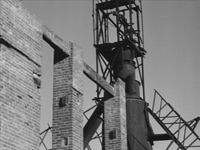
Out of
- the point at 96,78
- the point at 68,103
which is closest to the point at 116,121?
the point at 96,78

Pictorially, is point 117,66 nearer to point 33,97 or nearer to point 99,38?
point 99,38

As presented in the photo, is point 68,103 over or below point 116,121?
below

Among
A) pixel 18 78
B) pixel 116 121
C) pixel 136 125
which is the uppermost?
pixel 136 125

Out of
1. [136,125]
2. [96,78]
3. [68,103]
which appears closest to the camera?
[68,103]

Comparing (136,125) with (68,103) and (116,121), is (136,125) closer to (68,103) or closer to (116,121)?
(116,121)

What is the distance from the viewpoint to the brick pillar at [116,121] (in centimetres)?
1433

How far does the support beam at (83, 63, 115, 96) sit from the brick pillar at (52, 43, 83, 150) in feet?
1.95

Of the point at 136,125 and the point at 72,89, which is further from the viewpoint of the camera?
the point at 136,125

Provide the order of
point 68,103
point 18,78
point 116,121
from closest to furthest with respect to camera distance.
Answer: point 18,78
point 68,103
point 116,121

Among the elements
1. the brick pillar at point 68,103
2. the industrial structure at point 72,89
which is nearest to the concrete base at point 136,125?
the industrial structure at point 72,89

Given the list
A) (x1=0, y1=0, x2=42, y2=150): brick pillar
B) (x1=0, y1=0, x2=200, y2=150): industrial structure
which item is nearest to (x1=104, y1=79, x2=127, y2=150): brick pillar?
(x1=0, y1=0, x2=200, y2=150): industrial structure

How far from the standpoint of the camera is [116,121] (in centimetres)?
1459

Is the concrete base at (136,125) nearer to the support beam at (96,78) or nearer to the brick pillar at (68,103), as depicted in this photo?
the support beam at (96,78)

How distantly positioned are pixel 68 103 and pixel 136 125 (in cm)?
554
